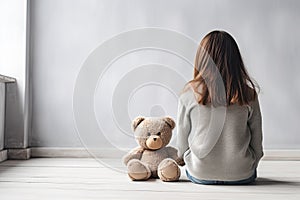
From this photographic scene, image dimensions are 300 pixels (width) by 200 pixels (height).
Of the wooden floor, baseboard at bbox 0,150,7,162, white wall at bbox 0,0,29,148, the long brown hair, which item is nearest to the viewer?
the wooden floor

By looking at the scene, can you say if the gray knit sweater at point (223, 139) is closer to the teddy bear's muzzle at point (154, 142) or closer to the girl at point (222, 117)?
the girl at point (222, 117)

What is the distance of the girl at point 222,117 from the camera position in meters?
1.55

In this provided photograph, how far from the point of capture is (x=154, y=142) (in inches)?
67.6

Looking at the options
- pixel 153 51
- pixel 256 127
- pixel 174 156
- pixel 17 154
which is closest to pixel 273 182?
pixel 256 127

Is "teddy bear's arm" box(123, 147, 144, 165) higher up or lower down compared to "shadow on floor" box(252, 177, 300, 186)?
higher up

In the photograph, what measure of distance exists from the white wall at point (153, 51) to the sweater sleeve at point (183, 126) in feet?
2.34

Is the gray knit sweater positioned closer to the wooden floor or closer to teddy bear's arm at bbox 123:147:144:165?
the wooden floor

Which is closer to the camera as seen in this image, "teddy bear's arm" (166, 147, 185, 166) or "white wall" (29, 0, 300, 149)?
"teddy bear's arm" (166, 147, 185, 166)

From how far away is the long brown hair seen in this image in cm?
154

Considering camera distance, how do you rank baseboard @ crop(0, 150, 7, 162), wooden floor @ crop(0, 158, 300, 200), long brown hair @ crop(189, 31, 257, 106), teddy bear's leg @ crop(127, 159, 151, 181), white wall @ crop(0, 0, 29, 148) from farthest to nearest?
white wall @ crop(0, 0, 29, 148) → baseboard @ crop(0, 150, 7, 162) → teddy bear's leg @ crop(127, 159, 151, 181) → long brown hair @ crop(189, 31, 257, 106) → wooden floor @ crop(0, 158, 300, 200)

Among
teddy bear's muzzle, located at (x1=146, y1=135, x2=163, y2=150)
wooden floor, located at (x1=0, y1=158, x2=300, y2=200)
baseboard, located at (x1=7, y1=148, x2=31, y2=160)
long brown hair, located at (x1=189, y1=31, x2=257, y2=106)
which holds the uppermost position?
long brown hair, located at (x1=189, y1=31, x2=257, y2=106)

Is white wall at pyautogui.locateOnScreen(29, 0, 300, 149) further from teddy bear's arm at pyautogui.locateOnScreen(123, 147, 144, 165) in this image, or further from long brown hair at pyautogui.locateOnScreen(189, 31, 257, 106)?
long brown hair at pyautogui.locateOnScreen(189, 31, 257, 106)

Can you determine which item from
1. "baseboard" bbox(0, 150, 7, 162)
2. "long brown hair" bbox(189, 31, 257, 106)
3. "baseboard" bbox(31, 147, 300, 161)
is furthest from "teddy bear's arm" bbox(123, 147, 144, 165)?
"baseboard" bbox(0, 150, 7, 162)

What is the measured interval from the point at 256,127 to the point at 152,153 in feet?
1.26
